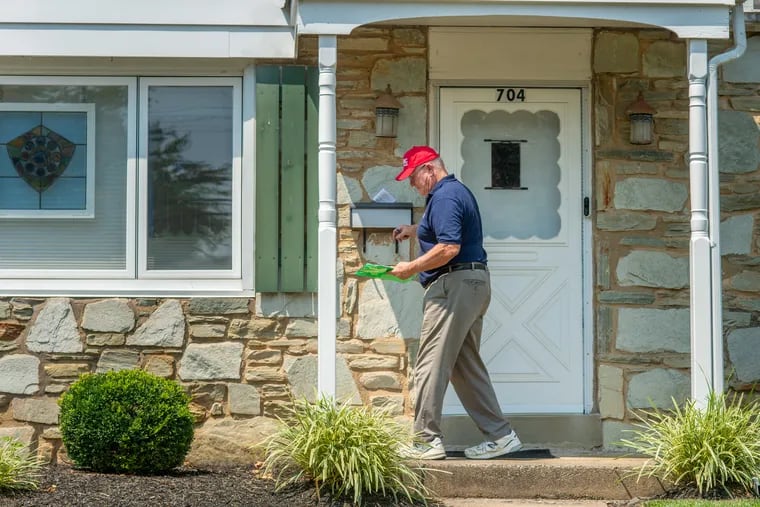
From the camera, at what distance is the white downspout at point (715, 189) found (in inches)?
265

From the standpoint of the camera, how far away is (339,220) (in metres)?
7.54

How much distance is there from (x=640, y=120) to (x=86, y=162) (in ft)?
12.7

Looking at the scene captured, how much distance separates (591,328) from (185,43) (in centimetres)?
342

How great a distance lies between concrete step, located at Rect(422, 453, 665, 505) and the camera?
642 cm

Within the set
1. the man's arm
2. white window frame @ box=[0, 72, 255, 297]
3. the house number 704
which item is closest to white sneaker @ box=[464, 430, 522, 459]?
the man's arm

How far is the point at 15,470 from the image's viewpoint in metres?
6.36

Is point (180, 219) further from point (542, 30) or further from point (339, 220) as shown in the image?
point (542, 30)

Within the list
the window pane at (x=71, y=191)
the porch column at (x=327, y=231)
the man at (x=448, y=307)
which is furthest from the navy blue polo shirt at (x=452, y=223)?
the window pane at (x=71, y=191)

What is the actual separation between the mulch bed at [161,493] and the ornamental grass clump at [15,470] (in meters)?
0.06

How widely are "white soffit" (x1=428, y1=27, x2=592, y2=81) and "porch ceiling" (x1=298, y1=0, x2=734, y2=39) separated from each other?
0.89 meters

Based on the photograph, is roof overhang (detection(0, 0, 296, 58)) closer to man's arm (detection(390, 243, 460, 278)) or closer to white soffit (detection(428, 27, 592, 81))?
white soffit (detection(428, 27, 592, 81))

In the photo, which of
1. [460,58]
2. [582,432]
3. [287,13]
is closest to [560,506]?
[582,432]

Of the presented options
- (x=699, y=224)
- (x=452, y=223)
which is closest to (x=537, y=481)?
(x=452, y=223)

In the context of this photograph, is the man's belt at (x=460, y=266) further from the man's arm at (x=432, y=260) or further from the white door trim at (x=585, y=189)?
the white door trim at (x=585, y=189)
